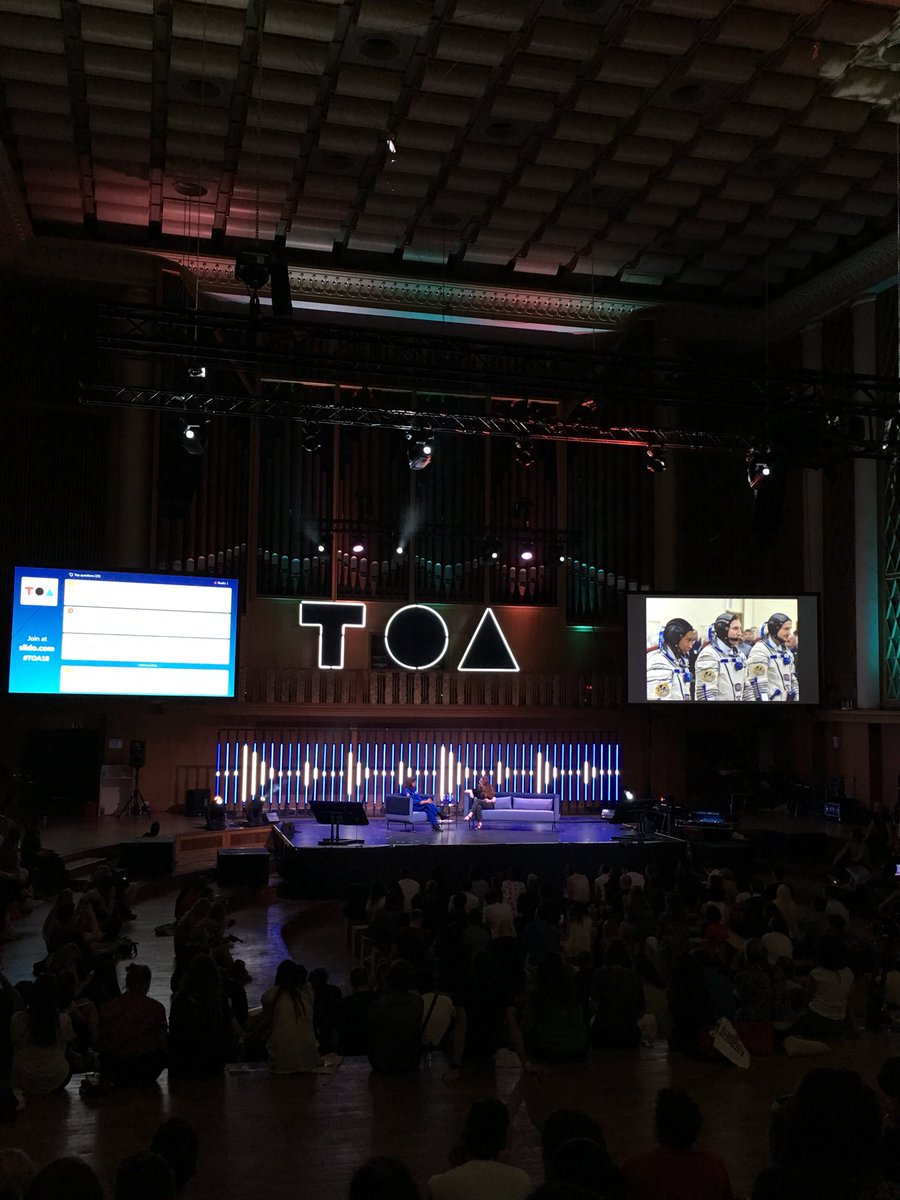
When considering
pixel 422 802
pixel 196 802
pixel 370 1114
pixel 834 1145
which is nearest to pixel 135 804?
pixel 196 802

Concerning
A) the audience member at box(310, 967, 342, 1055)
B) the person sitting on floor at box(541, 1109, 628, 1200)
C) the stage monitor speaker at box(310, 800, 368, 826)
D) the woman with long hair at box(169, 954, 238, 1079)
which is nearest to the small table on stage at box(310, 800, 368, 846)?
the stage monitor speaker at box(310, 800, 368, 826)

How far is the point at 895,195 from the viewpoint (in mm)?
12867

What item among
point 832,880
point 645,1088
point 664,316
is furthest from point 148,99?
point 832,880

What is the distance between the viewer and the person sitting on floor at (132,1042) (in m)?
5.24

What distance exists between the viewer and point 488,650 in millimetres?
16609

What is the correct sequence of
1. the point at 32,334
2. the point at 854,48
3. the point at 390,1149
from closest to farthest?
the point at 390,1149 → the point at 854,48 → the point at 32,334

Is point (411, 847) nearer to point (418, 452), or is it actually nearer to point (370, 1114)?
point (418, 452)

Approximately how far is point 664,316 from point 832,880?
8.47m

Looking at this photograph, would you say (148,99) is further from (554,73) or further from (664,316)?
(664,316)

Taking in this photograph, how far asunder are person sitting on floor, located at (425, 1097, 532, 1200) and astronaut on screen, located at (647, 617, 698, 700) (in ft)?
40.1

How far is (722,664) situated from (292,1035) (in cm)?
1106

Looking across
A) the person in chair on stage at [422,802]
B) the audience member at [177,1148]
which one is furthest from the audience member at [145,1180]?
the person in chair on stage at [422,802]

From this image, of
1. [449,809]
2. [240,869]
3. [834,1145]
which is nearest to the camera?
[834,1145]

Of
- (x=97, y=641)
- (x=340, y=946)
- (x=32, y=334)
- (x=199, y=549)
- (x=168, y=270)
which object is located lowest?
(x=340, y=946)
